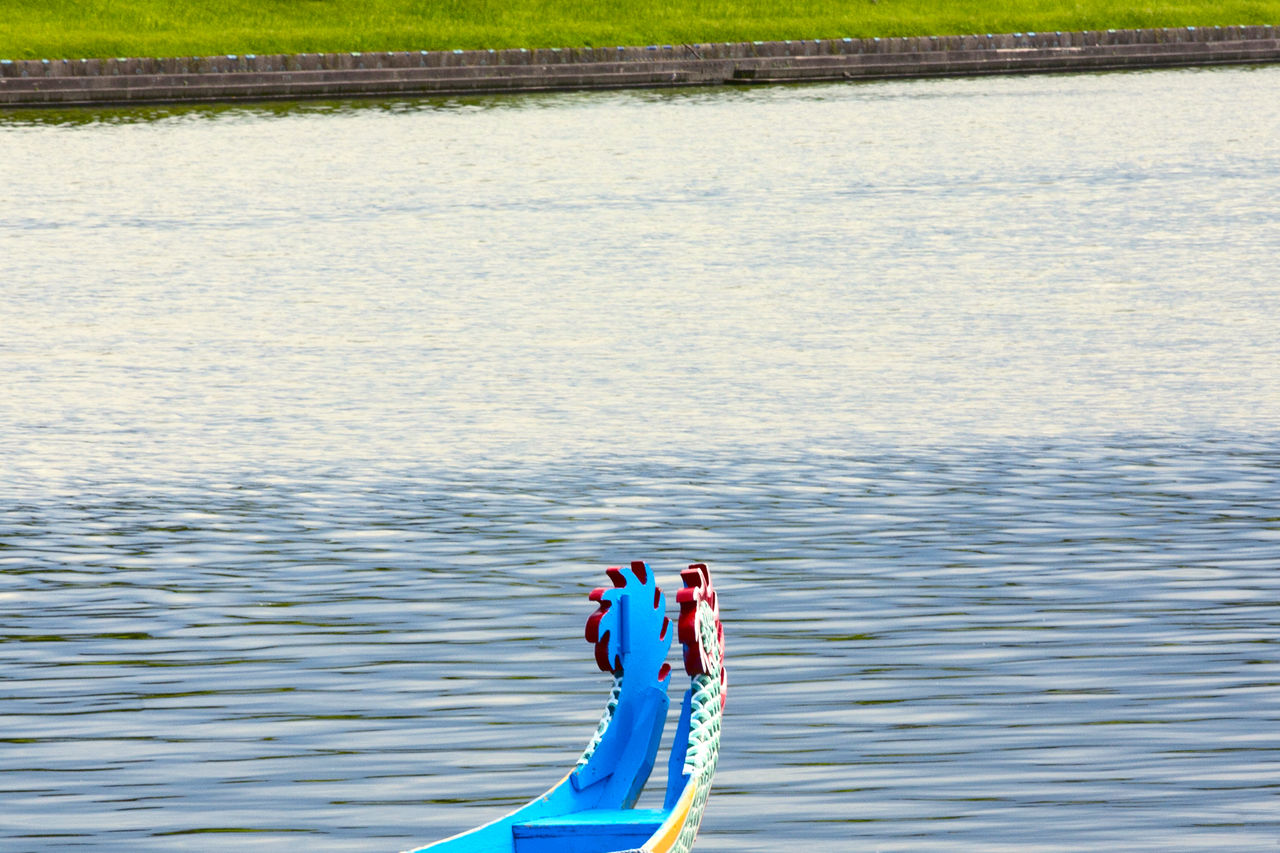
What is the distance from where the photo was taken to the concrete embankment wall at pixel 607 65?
213ft

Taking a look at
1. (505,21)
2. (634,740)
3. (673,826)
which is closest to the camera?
(673,826)

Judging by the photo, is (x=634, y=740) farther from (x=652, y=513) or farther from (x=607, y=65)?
(x=607, y=65)

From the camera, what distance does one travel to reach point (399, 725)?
438 inches

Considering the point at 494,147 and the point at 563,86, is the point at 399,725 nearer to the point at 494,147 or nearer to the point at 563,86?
the point at 494,147

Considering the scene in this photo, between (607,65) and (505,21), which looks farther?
(505,21)

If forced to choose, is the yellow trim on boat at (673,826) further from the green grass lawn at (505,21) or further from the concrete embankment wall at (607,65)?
the green grass lawn at (505,21)

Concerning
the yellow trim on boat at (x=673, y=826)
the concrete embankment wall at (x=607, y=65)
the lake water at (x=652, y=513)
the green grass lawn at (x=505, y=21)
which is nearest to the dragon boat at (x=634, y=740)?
the yellow trim on boat at (x=673, y=826)

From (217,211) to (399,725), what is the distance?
31150mm

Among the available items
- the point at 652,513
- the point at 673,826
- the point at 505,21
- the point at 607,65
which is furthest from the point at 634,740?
the point at 505,21

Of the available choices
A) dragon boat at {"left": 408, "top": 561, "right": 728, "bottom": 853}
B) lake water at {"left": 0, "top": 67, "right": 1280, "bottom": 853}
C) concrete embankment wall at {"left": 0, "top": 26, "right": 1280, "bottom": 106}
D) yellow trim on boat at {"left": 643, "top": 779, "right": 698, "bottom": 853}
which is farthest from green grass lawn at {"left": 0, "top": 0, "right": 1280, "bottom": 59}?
yellow trim on boat at {"left": 643, "top": 779, "right": 698, "bottom": 853}

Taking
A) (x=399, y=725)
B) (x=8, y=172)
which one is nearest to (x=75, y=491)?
(x=399, y=725)

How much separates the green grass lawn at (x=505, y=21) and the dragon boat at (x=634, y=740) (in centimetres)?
6334

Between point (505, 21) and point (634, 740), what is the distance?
7235 centimetres

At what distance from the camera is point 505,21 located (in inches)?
3105
